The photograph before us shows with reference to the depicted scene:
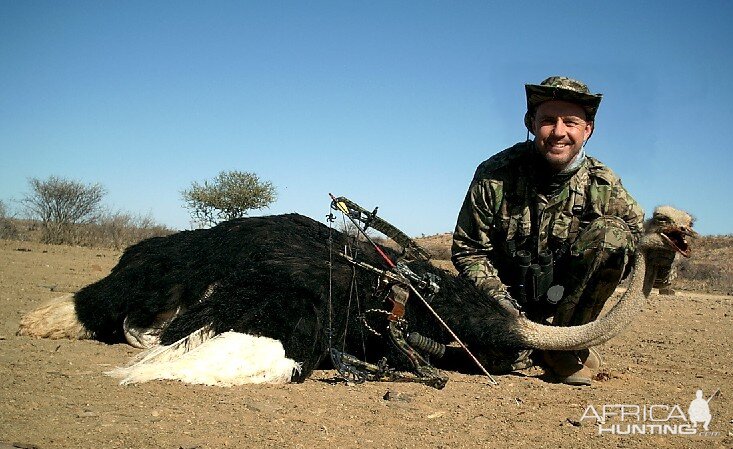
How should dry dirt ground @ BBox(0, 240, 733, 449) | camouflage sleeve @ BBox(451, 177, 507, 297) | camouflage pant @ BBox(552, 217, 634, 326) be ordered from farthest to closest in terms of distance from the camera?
camouflage sleeve @ BBox(451, 177, 507, 297) < camouflage pant @ BBox(552, 217, 634, 326) < dry dirt ground @ BBox(0, 240, 733, 449)

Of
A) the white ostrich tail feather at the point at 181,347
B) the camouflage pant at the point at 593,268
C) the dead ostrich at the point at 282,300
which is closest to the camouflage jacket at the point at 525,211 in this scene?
the camouflage pant at the point at 593,268

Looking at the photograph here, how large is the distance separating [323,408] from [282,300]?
86 cm

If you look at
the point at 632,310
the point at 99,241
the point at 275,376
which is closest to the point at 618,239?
the point at 632,310

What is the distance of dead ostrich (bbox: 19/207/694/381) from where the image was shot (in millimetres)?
4180

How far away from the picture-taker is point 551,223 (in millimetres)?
5406

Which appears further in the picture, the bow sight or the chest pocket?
the chest pocket

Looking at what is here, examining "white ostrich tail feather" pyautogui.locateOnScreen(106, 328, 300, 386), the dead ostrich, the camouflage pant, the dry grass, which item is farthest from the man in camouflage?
the dry grass

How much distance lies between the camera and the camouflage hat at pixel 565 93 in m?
5.10

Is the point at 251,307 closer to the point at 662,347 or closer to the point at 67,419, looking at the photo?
the point at 67,419

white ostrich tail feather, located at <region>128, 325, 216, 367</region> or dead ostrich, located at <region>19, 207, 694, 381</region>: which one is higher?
dead ostrich, located at <region>19, 207, 694, 381</region>

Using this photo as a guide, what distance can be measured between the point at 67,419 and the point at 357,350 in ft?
6.63

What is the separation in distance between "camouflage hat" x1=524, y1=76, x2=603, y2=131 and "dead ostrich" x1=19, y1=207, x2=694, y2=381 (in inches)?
56.9

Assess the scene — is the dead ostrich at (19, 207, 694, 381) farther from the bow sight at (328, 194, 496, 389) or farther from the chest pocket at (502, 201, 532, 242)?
the chest pocket at (502, 201, 532, 242)

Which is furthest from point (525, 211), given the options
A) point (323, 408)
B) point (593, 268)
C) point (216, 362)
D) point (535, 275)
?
point (216, 362)
